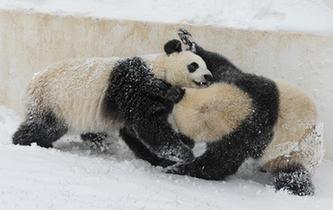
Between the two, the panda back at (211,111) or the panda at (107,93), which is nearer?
the panda back at (211,111)

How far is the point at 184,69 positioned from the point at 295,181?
1718 millimetres

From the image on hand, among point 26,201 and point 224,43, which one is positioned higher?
point 224,43

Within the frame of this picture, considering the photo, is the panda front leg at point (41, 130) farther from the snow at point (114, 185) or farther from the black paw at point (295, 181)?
the black paw at point (295, 181)

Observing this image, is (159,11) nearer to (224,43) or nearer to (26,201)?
(224,43)

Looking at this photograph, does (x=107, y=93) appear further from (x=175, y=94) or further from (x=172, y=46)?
(x=172, y=46)

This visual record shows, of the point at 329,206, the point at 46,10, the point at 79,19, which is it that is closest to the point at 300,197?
the point at 329,206

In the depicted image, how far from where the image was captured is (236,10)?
7.61 meters

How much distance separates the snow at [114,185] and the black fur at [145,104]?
1.03 feet

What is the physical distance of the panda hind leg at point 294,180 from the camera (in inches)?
245

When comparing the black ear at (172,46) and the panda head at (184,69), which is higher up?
the black ear at (172,46)

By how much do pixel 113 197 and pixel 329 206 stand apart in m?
2.17

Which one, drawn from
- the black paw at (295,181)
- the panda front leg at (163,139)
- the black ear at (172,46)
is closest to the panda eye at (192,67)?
the black ear at (172,46)

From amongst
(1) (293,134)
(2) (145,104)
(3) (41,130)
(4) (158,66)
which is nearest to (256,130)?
(1) (293,134)

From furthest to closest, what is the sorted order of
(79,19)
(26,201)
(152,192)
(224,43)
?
(79,19)
(224,43)
(152,192)
(26,201)
